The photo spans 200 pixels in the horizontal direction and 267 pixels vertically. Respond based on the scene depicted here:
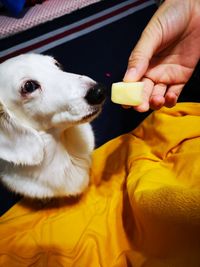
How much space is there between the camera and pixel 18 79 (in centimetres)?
80

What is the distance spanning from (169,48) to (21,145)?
53 centimetres

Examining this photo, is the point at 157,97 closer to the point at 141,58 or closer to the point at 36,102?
the point at 141,58

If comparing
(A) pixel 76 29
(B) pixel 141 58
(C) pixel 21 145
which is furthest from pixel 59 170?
(A) pixel 76 29

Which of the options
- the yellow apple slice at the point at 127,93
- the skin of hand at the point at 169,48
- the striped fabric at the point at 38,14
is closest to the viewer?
the yellow apple slice at the point at 127,93

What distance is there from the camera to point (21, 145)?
0.86 m

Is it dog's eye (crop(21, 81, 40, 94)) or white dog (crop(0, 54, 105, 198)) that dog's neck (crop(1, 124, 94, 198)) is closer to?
→ white dog (crop(0, 54, 105, 198))

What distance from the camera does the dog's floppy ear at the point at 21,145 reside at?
0.85 meters

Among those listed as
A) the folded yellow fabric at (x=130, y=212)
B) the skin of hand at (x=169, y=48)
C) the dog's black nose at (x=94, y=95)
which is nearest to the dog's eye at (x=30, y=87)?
the dog's black nose at (x=94, y=95)

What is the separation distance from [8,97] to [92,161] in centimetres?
47

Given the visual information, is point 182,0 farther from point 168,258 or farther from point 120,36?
point 168,258

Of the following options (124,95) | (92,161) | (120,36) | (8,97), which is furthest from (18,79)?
(120,36)

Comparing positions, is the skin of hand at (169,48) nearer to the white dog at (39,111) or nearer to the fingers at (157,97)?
the fingers at (157,97)

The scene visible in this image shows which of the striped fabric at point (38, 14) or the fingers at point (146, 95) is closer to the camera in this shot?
the fingers at point (146, 95)

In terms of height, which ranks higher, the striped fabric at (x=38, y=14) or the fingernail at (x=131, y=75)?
the striped fabric at (x=38, y=14)
